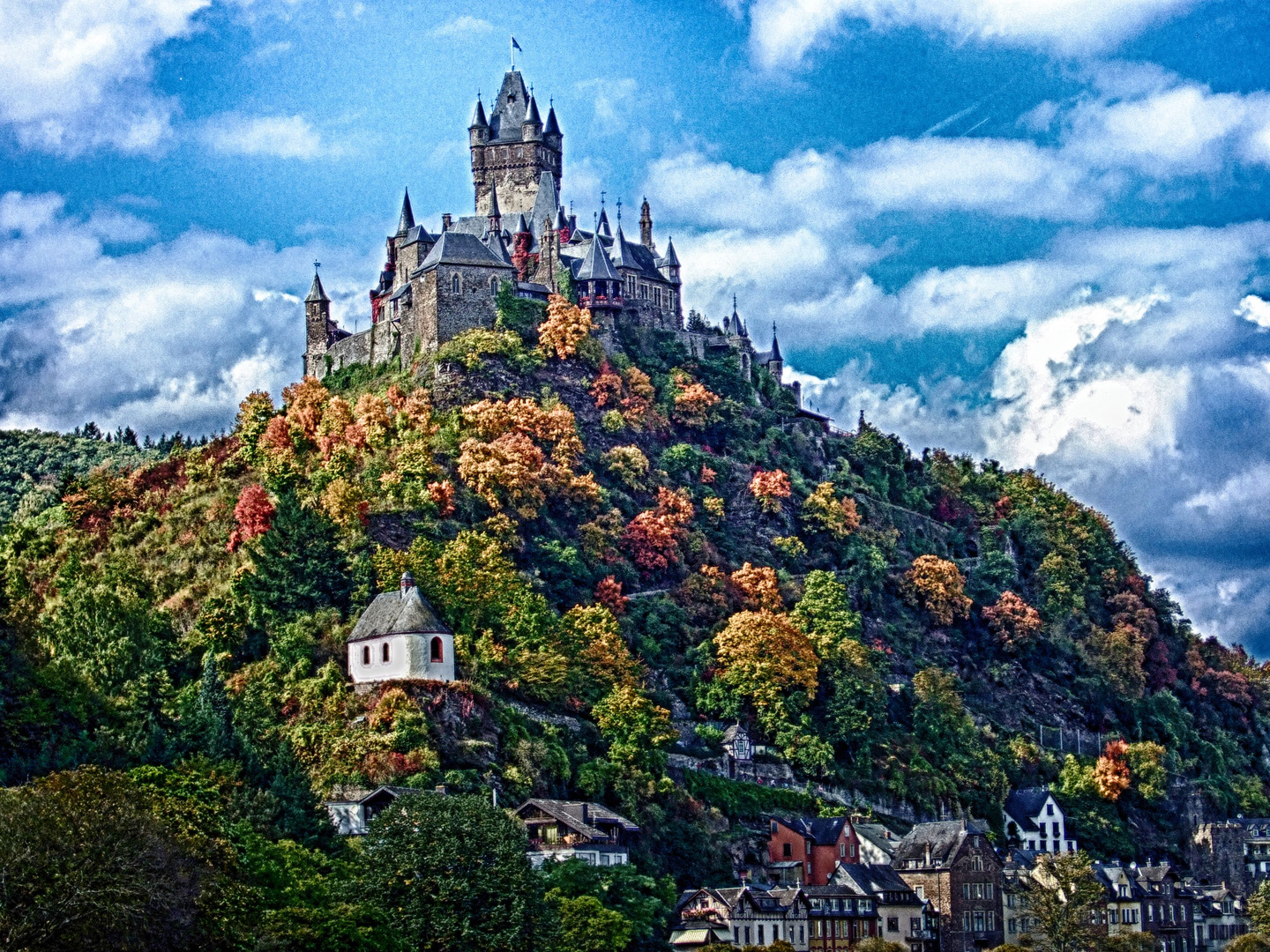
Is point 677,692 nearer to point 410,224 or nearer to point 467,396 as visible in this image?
point 467,396

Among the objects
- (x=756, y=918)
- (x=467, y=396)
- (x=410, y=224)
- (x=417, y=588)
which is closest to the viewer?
(x=756, y=918)

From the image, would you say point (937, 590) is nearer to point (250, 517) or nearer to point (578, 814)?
point (250, 517)

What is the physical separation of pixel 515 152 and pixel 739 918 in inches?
2481

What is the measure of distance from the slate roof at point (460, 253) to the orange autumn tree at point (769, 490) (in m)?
18.6

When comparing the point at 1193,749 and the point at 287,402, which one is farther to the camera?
the point at 1193,749

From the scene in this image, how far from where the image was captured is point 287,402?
11769cm

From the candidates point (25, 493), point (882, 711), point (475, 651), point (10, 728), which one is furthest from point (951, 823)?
point (25, 493)

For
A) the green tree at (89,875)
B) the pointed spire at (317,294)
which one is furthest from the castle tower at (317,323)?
the green tree at (89,875)

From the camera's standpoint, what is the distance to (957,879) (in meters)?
102

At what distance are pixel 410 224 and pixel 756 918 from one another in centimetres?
5621

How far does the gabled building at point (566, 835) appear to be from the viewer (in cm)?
8750

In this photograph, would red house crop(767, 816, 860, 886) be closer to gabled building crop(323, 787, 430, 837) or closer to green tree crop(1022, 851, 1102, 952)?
green tree crop(1022, 851, 1102, 952)

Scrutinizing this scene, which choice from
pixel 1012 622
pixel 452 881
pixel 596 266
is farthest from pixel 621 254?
pixel 452 881

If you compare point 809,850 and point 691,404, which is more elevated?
point 691,404
